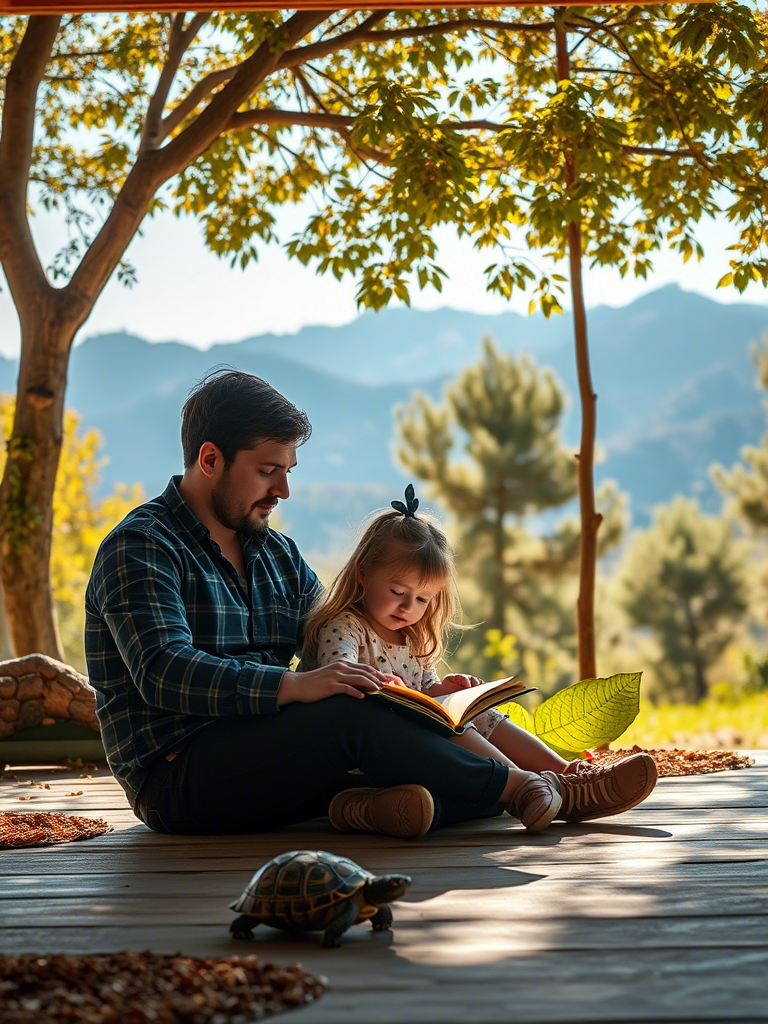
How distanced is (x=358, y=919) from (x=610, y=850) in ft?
2.48

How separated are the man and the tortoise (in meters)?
0.63

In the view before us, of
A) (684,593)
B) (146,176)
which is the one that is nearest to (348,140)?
(146,176)

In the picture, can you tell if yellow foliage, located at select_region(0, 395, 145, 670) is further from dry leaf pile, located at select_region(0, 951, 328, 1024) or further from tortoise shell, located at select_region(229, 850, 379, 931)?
dry leaf pile, located at select_region(0, 951, 328, 1024)

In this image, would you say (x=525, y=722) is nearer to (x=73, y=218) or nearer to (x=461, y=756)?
(x=461, y=756)

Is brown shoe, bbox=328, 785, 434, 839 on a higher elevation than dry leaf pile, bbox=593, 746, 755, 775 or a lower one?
higher

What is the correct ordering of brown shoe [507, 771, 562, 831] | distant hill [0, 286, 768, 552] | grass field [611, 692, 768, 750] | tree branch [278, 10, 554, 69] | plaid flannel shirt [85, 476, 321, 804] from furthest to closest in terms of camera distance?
1. distant hill [0, 286, 768, 552]
2. grass field [611, 692, 768, 750]
3. tree branch [278, 10, 554, 69]
4. brown shoe [507, 771, 562, 831]
5. plaid flannel shirt [85, 476, 321, 804]

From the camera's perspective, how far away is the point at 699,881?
183cm

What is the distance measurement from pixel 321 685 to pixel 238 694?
0.16 meters

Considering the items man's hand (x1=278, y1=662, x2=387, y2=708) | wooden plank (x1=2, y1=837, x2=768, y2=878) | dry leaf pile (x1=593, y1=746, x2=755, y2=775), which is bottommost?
dry leaf pile (x1=593, y1=746, x2=755, y2=775)

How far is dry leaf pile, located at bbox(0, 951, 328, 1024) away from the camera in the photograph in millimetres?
1163

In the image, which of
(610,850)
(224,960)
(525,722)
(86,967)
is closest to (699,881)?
(610,850)

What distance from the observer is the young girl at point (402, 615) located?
100 inches

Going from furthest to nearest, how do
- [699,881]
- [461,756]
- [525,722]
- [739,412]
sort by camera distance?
[739,412], [525,722], [461,756], [699,881]

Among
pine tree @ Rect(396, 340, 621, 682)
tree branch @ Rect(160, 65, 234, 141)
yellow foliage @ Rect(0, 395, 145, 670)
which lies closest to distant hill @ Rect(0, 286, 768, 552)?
yellow foliage @ Rect(0, 395, 145, 670)
